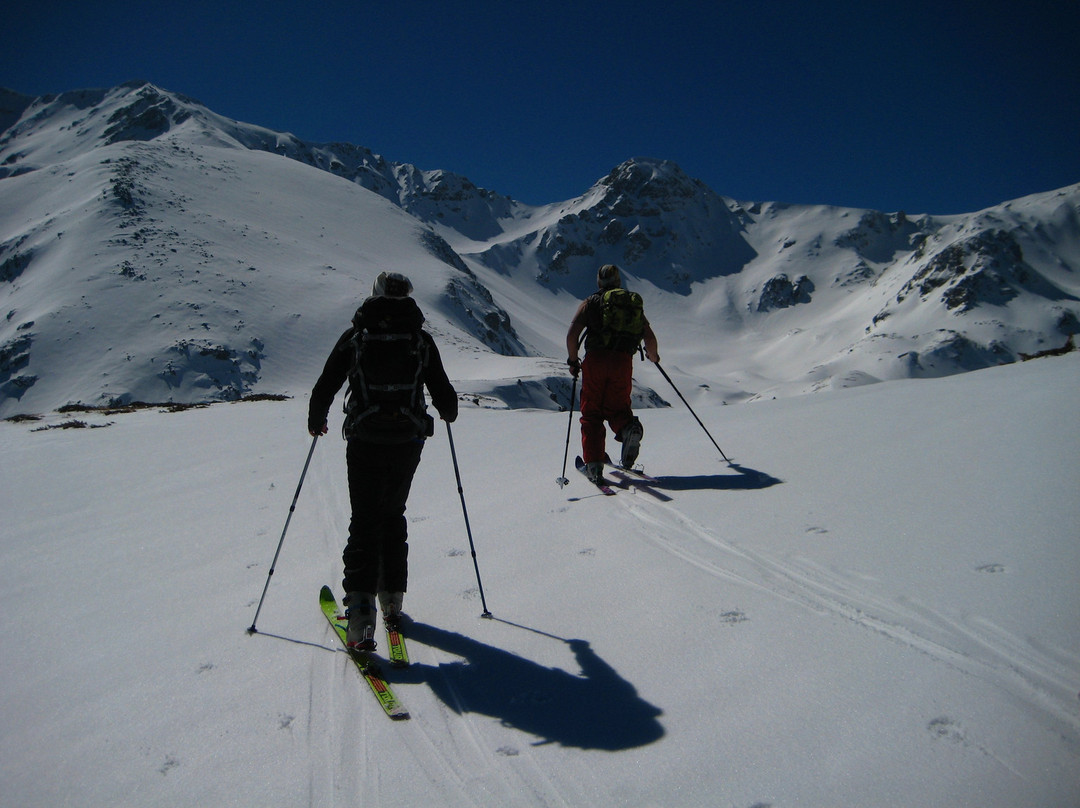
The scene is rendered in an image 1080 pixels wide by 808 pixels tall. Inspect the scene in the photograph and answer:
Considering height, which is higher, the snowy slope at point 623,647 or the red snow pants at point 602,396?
the red snow pants at point 602,396

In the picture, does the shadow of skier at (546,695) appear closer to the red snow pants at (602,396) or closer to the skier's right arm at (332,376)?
the skier's right arm at (332,376)

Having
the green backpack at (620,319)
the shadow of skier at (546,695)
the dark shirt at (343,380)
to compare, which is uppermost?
the green backpack at (620,319)

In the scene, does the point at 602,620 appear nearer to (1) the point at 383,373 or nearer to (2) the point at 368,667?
(2) the point at 368,667

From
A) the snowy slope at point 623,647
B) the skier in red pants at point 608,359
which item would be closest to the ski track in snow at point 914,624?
the snowy slope at point 623,647

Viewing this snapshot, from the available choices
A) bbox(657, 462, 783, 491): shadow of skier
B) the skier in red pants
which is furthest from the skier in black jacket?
bbox(657, 462, 783, 491): shadow of skier

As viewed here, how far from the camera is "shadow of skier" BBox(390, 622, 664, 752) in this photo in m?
2.88

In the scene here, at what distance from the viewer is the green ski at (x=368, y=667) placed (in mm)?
3162

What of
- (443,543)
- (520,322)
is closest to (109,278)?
(443,543)

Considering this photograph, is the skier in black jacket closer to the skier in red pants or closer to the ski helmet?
the ski helmet

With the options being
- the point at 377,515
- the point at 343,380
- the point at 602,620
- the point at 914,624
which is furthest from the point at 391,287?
the point at 914,624

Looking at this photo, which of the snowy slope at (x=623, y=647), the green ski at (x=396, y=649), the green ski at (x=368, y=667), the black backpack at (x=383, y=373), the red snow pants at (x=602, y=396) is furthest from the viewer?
the red snow pants at (x=602, y=396)

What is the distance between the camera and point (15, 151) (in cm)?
18625

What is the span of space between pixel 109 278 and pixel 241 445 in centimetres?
5225

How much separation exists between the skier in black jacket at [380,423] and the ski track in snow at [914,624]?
216cm
